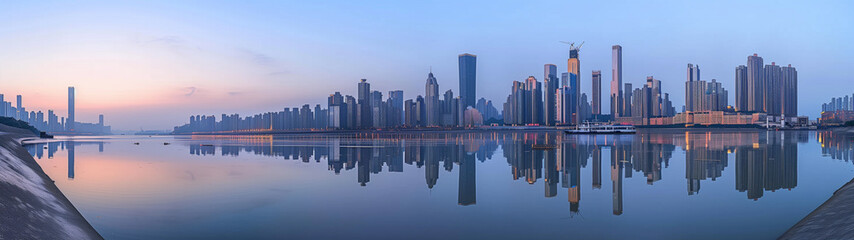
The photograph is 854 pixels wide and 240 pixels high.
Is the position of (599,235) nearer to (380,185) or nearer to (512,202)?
(512,202)

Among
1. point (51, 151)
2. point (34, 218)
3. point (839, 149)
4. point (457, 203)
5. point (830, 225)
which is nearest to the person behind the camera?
point (34, 218)

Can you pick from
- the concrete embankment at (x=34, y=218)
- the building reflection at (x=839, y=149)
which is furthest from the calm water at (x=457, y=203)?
the building reflection at (x=839, y=149)

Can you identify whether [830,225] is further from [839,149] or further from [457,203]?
[839,149]

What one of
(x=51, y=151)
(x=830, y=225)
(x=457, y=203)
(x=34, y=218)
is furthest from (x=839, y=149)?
(x=51, y=151)

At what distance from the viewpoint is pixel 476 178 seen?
1073 inches

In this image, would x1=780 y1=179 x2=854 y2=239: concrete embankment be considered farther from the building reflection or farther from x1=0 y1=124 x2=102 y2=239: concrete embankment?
the building reflection

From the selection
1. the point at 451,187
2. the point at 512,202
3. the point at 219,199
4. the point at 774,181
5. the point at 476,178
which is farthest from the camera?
the point at 476,178

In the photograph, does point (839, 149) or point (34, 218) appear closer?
point (34, 218)

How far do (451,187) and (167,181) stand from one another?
17115 millimetres

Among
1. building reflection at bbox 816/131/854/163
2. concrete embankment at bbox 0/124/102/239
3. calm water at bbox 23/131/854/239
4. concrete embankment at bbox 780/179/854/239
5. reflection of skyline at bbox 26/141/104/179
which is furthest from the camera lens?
building reflection at bbox 816/131/854/163

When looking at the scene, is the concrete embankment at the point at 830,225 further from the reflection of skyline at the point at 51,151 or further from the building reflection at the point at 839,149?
the reflection of skyline at the point at 51,151

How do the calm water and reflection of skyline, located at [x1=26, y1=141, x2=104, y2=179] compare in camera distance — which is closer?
the calm water

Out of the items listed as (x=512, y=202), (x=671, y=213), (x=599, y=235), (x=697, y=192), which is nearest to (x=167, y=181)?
(x=512, y=202)

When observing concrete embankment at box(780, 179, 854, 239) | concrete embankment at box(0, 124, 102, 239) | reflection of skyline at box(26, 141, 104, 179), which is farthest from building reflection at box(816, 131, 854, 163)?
reflection of skyline at box(26, 141, 104, 179)
